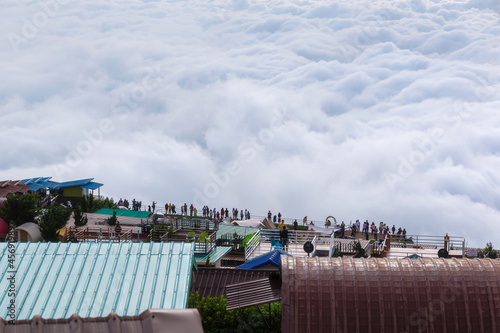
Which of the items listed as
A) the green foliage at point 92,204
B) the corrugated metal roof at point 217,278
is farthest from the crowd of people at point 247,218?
Answer: the corrugated metal roof at point 217,278

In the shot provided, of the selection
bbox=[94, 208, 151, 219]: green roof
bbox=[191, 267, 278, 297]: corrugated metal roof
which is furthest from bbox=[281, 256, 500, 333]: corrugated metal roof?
bbox=[94, 208, 151, 219]: green roof

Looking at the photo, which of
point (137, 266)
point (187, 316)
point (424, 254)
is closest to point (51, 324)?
point (187, 316)

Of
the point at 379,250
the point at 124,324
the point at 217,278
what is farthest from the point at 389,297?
the point at 379,250

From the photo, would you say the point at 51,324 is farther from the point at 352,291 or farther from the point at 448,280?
the point at 448,280

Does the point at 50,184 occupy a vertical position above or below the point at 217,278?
above

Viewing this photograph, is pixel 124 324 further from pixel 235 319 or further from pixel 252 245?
pixel 252 245

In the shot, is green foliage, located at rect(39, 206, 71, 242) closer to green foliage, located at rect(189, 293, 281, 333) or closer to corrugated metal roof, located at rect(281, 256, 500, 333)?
green foliage, located at rect(189, 293, 281, 333)

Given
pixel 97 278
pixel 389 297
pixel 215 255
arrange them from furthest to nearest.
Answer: pixel 215 255
pixel 389 297
pixel 97 278
